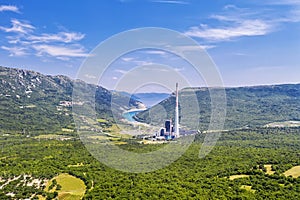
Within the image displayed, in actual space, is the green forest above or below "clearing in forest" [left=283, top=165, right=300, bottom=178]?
below

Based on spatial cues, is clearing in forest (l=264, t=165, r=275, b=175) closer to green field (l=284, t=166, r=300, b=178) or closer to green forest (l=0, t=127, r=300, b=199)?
green forest (l=0, t=127, r=300, b=199)

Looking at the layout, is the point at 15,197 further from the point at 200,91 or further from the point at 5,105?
the point at 200,91

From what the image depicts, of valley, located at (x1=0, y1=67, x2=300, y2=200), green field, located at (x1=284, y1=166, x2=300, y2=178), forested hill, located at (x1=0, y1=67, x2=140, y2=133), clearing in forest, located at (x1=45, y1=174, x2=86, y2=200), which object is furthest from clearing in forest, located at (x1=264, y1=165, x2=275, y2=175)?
forested hill, located at (x1=0, y1=67, x2=140, y2=133)

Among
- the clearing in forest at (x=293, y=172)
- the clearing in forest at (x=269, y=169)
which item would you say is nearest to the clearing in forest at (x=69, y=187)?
the clearing in forest at (x=269, y=169)

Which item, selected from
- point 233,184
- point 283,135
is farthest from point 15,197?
point 283,135

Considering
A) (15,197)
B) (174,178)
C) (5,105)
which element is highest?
(5,105)

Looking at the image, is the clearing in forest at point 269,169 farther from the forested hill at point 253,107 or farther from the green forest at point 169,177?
the forested hill at point 253,107

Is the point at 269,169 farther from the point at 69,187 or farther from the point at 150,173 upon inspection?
the point at 69,187
